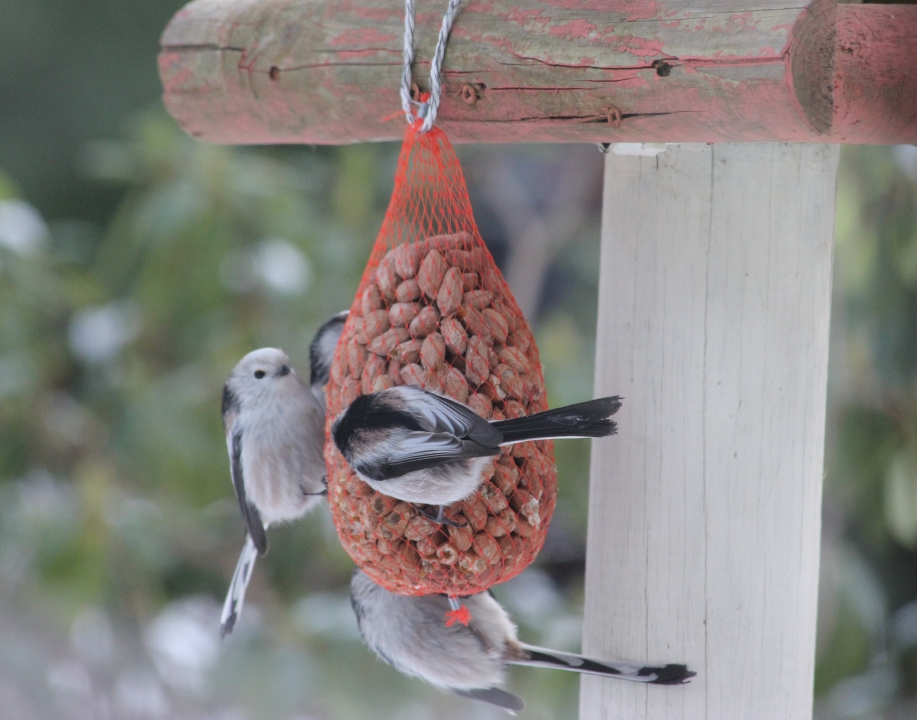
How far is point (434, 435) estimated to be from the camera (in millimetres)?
918

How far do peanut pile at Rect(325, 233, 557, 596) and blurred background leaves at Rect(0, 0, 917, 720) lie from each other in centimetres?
117

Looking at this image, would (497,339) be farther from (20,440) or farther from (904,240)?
(20,440)

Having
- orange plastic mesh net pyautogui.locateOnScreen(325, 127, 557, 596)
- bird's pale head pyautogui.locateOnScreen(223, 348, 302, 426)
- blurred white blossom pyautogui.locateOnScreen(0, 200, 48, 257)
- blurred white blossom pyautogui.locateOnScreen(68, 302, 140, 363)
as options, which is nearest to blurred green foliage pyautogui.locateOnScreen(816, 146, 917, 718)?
orange plastic mesh net pyautogui.locateOnScreen(325, 127, 557, 596)

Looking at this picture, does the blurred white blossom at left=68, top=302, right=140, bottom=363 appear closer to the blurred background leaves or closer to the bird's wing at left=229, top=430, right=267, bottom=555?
the blurred background leaves

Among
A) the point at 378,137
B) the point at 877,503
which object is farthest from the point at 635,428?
the point at 877,503

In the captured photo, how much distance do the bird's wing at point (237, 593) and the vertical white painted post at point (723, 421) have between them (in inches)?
20.1

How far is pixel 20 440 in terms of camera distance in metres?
2.57

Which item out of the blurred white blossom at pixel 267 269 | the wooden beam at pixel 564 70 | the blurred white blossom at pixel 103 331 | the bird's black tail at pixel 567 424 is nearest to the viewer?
the wooden beam at pixel 564 70

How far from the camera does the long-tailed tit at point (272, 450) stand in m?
1.19

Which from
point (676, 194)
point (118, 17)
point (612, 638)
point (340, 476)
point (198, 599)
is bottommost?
point (198, 599)

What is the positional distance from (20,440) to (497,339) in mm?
2049

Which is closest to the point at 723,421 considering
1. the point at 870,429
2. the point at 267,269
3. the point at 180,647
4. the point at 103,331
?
the point at 870,429

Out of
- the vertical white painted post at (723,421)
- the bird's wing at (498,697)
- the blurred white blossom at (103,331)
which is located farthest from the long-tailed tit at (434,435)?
the blurred white blossom at (103,331)

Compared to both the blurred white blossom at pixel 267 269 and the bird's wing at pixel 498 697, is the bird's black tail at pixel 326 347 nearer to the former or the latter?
the bird's wing at pixel 498 697
